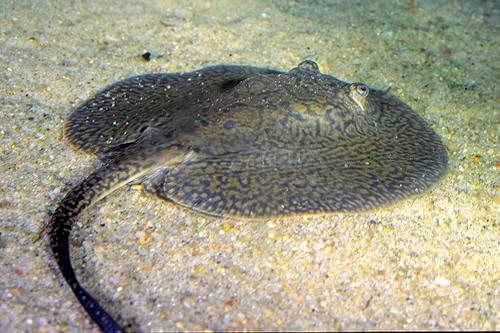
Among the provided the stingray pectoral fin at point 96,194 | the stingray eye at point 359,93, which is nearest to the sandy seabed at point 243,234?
the stingray pectoral fin at point 96,194

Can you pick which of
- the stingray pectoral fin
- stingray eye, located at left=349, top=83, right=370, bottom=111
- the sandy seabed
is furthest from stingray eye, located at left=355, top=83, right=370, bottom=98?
the stingray pectoral fin

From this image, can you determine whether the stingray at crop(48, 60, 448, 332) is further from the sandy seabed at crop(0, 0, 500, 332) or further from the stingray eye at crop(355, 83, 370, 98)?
the sandy seabed at crop(0, 0, 500, 332)

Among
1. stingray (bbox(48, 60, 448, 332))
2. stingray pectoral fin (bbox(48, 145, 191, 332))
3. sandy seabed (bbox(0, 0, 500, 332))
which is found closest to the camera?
stingray pectoral fin (bbox(48, 145, 191, 332))

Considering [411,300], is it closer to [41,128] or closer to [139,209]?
[139,209]

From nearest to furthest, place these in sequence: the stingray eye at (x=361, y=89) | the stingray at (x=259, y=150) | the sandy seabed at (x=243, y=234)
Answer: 1. the sandy seabed at (x=243, y=234)
2. the stingray at (x=259, y=150)
3. the stingray eye at (x=361, y=89)

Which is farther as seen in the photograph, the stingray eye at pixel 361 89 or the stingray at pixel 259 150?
the stingray eye at pixel 361 89

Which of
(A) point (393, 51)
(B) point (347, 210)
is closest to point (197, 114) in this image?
(B) point (347, 210)

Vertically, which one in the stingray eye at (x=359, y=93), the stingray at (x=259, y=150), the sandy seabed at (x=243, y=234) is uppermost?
the stingray eye at (x=359, y=93)

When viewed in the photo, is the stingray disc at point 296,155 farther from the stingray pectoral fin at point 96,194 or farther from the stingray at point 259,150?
the stingray pectoral fin at point 96,194
